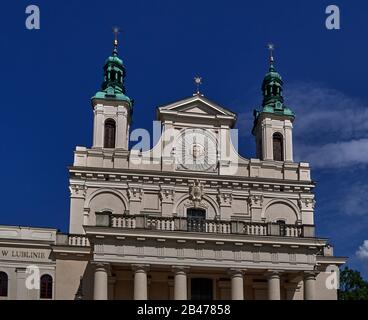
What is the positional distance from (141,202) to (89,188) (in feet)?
11.2

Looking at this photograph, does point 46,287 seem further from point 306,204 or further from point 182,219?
point 306,204

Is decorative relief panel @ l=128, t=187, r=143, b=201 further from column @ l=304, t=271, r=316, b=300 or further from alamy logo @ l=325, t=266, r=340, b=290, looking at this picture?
alamy logo @ l=325, t=266, r=340, b=290

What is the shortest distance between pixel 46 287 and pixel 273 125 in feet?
63.8

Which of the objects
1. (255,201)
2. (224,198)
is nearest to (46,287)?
(224,198)

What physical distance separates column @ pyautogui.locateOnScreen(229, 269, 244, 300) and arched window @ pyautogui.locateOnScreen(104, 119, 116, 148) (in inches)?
525

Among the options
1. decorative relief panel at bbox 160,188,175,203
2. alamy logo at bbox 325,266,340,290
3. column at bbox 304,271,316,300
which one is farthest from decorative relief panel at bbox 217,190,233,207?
column at bbox 304,271,316,300

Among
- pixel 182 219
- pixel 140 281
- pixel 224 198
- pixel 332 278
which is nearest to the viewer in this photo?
pixel 140 281

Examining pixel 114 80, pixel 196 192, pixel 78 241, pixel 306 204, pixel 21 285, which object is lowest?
pixel 21 285

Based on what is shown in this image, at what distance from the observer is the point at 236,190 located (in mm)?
40406

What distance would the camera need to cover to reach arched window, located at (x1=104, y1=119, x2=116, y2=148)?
4110 centimetres

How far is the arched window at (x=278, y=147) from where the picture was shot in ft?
142

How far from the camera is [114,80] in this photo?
44312 mm
